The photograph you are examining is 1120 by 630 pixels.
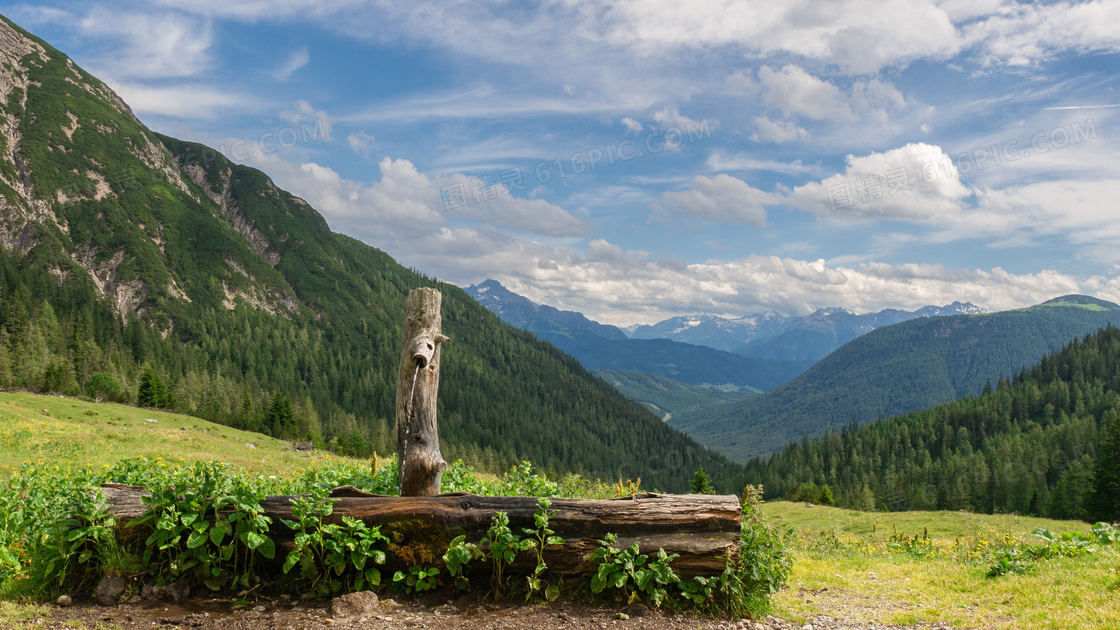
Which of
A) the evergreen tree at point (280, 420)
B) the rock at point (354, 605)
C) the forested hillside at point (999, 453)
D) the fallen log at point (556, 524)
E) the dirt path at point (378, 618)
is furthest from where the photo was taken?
the forested hillside at point (999, 453)

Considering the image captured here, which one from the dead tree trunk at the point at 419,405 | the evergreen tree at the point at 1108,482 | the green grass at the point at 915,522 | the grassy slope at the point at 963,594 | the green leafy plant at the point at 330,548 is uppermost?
the dead tree trunk at the point at 419,405

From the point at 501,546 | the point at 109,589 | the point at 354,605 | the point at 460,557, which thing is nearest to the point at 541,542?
the point at 501,546

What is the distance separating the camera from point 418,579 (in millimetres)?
8859

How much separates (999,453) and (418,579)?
150175mm

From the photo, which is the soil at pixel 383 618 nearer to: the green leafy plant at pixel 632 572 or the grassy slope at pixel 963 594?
the green leafy plant at pixel 632 572

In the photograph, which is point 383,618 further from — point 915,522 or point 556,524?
point 915,522

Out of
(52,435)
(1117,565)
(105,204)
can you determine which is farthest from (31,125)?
(1117,565)

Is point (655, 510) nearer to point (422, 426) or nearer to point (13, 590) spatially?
point (422, 426)

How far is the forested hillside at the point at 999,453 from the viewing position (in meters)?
87.0

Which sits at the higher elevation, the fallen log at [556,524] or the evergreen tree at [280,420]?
the fallen log at [556,524]

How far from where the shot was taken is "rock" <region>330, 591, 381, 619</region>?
8.25 metres

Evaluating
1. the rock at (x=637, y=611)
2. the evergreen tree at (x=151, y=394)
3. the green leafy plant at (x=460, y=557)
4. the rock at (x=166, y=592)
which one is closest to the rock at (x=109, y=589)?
the rock at (x=166, y=592)

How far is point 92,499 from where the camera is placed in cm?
862

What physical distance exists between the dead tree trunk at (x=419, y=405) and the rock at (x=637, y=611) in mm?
3832
